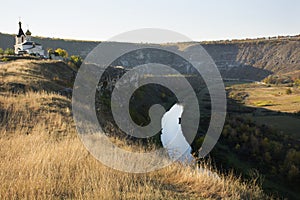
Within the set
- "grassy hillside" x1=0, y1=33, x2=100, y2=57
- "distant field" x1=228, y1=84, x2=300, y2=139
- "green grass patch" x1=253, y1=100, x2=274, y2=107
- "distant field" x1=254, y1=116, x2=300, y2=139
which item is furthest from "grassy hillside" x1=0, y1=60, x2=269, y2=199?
"grassy hillside" x1=0, y1=33, x2=100, y2=57

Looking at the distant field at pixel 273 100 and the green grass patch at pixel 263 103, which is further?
the green grass patch at pixel 263 103

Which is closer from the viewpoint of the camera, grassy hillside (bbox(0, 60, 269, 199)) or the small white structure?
grassy hillside (bbox(0, 60, 269, 199))

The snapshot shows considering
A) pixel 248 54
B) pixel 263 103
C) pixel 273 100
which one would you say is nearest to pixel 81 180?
pixel 263 103

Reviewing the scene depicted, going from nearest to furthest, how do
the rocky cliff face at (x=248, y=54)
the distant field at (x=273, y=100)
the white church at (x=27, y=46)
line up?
the white church at (x=27, y=46) < the distant field at (x=273, y=100) < the rocky cliff face at (x=248, y=54)

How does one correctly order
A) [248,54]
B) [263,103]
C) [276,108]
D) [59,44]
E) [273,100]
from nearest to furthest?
[276,108], [263,103], [273,100], [59,44], [248,54]

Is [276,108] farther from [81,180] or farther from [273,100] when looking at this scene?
[81,180]

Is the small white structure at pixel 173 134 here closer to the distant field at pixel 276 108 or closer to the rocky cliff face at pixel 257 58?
the distant field at pixel 276 108

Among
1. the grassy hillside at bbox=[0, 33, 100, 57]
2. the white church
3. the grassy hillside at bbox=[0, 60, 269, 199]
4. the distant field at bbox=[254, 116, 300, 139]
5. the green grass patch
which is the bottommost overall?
the distant field at bbox=[254, 116, 300, 139]

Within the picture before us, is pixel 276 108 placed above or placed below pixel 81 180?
below

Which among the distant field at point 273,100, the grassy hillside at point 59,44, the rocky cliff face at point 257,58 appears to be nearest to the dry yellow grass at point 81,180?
the distant field at point 273,100

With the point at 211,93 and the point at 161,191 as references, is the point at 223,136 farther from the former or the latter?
the point at 211,93

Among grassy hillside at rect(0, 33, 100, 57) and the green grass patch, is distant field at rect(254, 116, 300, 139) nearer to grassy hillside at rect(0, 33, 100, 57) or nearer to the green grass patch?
the green grass patch

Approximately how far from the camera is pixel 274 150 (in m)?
31.1

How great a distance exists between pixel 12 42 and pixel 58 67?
92011 mm
